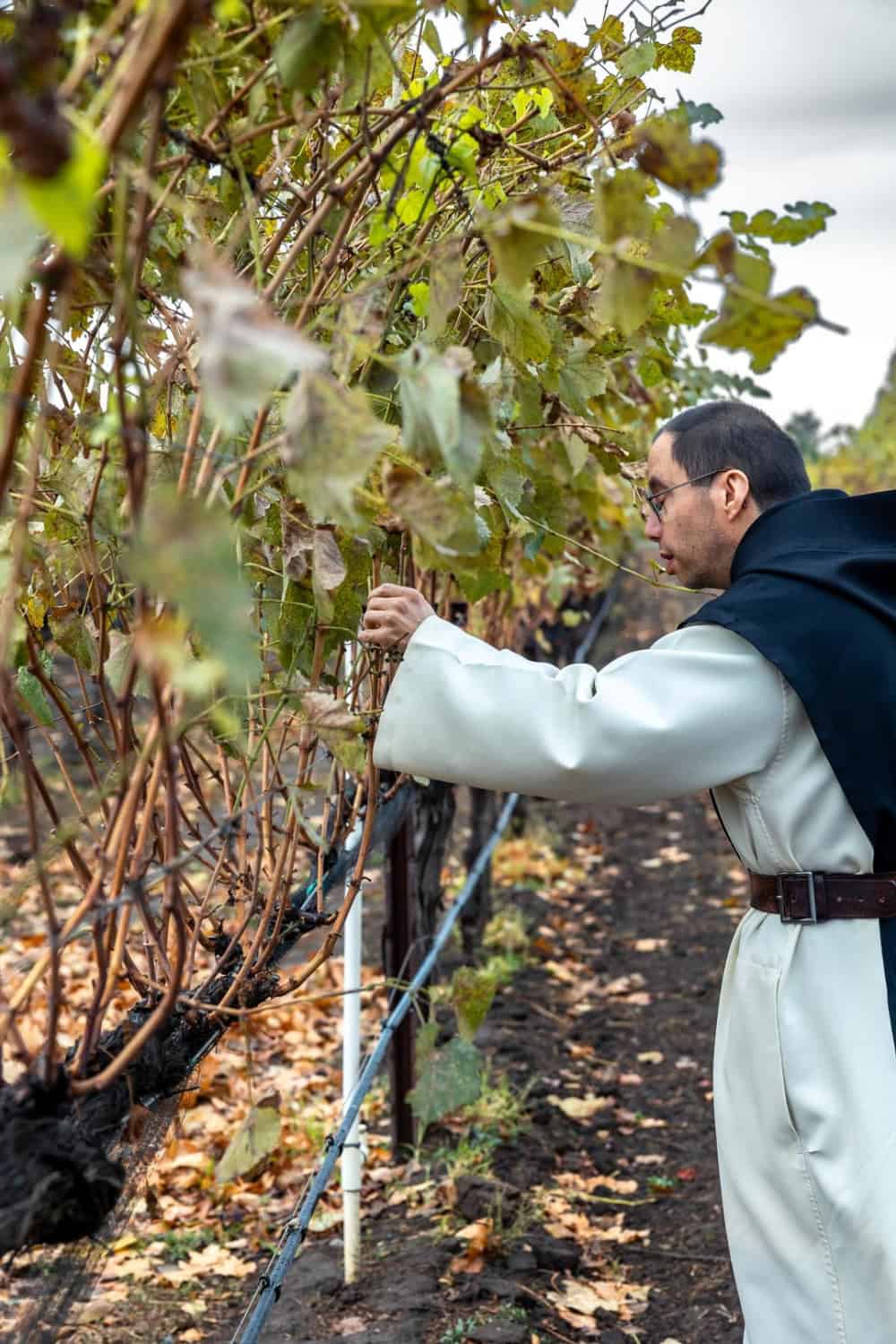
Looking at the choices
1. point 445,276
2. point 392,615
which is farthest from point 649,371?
point 445,276

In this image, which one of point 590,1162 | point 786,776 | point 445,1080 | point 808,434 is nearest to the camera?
point 786,776

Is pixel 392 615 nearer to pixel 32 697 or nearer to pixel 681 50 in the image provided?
pixel 32 697

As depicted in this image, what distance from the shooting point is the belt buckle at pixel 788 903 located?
6.47 feet

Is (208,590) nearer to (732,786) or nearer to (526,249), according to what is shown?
(526,249)

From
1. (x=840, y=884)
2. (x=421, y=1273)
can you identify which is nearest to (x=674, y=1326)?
(x=421, y=1273)

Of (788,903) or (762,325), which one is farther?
(788,903)

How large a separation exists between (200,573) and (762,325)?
534 mm

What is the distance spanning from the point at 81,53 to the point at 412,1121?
3.32m

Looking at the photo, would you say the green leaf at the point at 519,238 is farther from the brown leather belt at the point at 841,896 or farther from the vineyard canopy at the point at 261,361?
the brown leather belt at the point at 841,896

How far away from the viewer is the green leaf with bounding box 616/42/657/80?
6.16 ft

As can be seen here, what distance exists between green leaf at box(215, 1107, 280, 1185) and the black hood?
102 cm

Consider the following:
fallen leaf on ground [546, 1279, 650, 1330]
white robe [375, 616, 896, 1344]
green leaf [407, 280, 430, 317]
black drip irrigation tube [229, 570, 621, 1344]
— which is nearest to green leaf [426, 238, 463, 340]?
green leaf [407, 280, 430, 317]

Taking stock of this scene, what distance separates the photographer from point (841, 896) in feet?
6.46

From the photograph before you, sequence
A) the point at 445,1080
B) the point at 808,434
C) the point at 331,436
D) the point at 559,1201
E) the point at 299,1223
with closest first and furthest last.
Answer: the point at 331,436 → the point at 299,1223 → the point at 445,1080 → the point at 559,1201 → the point at 808,434
